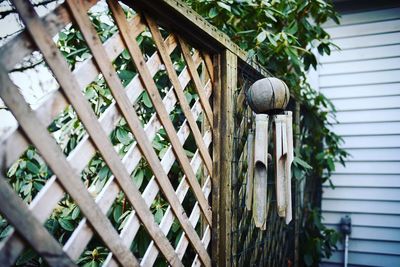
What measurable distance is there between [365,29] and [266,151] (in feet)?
9.85

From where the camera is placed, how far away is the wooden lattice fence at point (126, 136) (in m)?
0.72

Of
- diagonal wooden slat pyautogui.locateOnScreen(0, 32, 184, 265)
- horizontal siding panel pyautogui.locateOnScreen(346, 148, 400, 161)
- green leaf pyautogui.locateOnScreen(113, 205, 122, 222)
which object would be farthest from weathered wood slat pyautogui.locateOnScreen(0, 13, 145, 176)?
horizontal siding panel pyautogui.locateOnScreen(346, 148, 400, 161)

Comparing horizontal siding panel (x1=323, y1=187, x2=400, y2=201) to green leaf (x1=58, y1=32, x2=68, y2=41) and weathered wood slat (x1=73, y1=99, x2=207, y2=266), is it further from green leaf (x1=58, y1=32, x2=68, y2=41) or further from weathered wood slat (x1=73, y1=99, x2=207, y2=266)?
green leaf (x1=58, y1=32, x2=68, y2=41)

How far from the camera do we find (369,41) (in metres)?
3.38

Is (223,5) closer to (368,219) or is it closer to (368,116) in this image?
(368,116)

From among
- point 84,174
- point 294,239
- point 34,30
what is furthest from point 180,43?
point 294,239

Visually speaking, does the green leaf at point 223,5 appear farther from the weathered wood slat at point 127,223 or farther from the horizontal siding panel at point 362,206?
the horizontal siding panel at point 362,206

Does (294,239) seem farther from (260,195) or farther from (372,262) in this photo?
(260,195)

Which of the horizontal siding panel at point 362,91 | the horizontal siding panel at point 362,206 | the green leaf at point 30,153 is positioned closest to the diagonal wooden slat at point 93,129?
the green leaf at point 30,153

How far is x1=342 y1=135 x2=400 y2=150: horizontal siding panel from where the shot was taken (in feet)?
10.6

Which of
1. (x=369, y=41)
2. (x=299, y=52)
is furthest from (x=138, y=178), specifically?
(x=369, y=41)

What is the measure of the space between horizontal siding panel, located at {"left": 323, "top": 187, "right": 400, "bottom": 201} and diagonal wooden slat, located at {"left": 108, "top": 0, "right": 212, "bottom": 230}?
250 centimetres

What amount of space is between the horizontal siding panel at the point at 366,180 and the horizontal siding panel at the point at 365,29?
172cm

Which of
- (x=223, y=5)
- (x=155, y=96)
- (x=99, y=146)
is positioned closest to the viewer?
(x=99, y=146)
